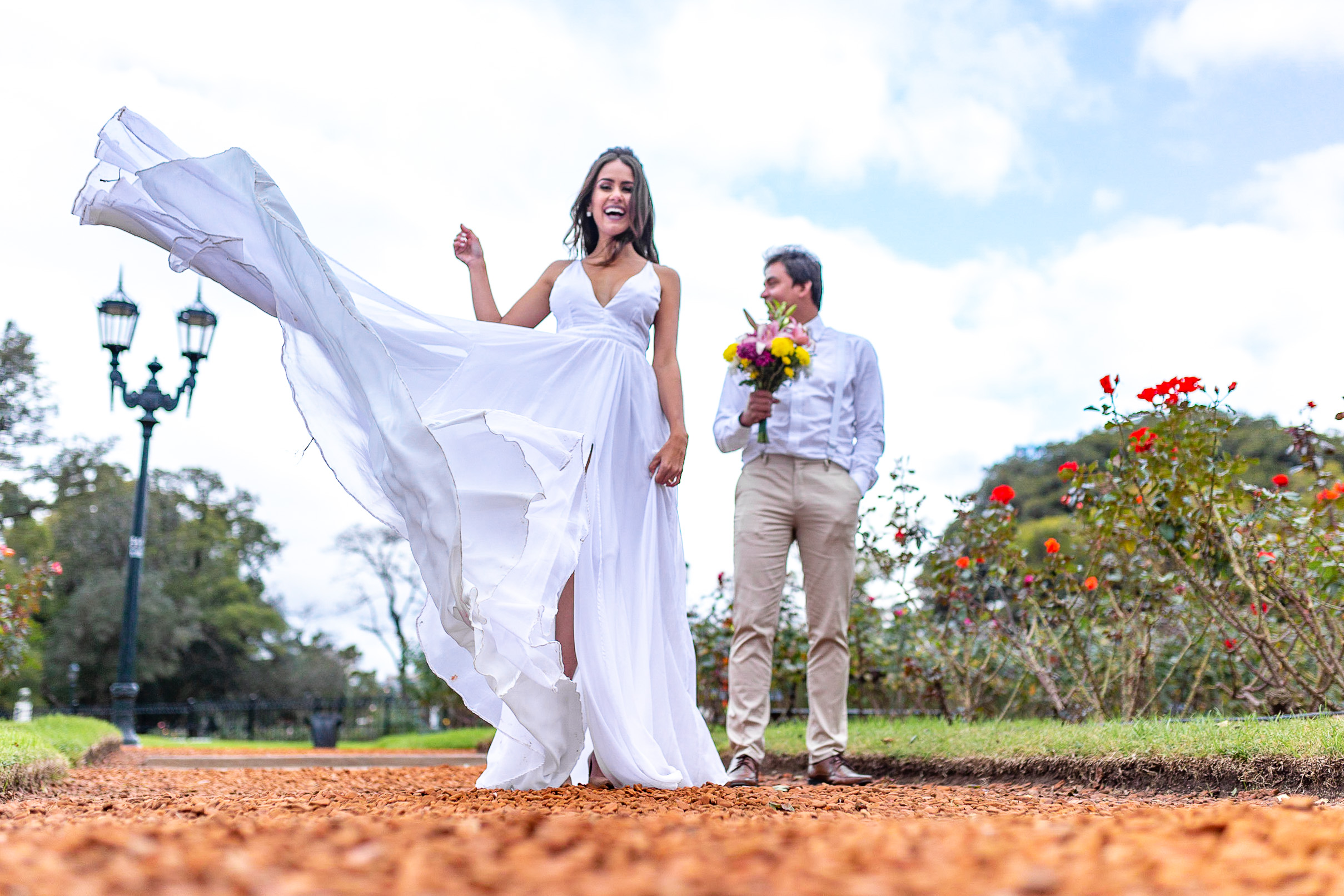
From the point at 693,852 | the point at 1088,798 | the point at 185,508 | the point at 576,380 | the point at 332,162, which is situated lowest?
the point at 1088,798

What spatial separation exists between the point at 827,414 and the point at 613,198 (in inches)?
56.8

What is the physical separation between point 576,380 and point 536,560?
816 mm

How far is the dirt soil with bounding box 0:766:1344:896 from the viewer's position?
1.15 meters

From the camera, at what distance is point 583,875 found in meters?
1.21

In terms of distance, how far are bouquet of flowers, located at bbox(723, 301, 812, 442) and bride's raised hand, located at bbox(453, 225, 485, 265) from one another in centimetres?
116

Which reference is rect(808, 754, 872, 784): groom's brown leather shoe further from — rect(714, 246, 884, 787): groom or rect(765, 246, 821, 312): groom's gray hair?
rect(765, 246, 821, 312): groom's gray hair

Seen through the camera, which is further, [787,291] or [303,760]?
[303,760]

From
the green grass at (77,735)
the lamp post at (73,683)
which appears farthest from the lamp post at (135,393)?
the lamp post at (73,683)

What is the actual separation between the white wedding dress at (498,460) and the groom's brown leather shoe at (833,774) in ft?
3.05

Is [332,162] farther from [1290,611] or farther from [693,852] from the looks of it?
[1290,611]

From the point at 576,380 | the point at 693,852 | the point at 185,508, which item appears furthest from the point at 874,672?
the point at 185,508

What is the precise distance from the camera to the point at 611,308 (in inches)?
147

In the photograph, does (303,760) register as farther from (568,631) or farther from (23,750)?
(568,631)

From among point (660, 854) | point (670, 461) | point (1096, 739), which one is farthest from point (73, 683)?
point (660, 854)
